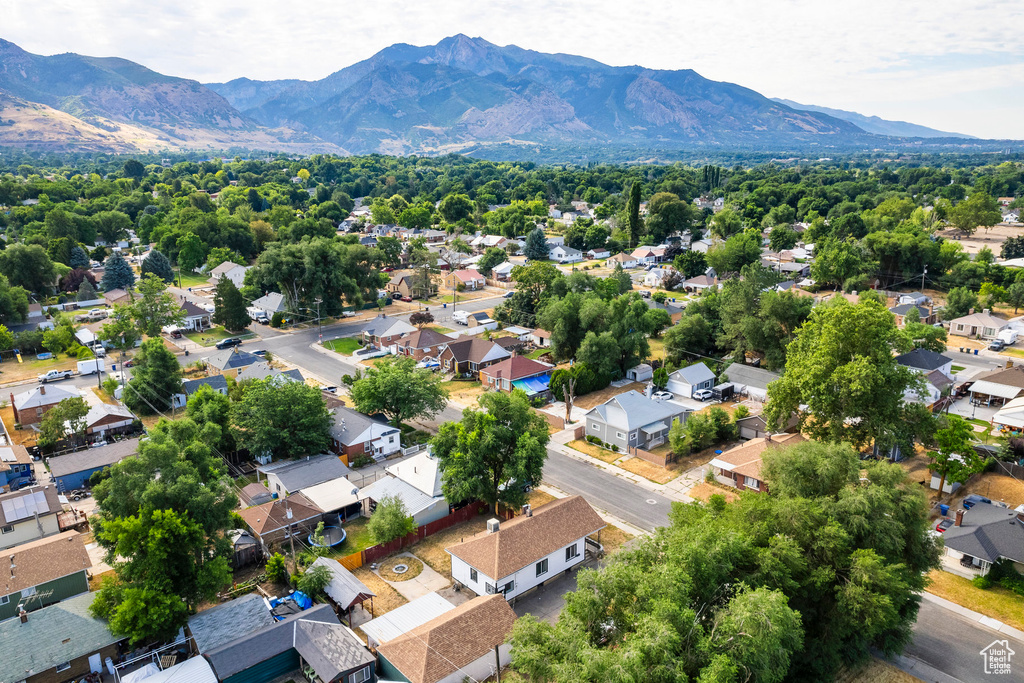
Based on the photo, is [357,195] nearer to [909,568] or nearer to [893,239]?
[893,239]

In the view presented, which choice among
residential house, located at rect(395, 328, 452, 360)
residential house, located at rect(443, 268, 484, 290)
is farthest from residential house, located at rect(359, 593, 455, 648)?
residential house, located at rect(443, 268, 484, 290)

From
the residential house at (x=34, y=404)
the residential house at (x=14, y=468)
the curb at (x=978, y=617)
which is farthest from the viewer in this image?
the residential house at (x=34, y=404)

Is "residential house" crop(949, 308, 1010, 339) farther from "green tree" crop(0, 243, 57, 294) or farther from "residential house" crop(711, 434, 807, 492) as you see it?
"green tree" crop(0, 243, 57, 294)

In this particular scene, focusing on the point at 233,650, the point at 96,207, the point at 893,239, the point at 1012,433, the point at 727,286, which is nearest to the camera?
the point at 233,650

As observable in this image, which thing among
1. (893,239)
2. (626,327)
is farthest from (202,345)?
(893,239)

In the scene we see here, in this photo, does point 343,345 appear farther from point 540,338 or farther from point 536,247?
point 536,247

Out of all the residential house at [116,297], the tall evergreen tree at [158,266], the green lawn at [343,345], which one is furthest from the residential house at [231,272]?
the green lawn at [343,345]

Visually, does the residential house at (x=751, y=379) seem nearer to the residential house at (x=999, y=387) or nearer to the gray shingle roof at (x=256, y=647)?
the residential house at (x=999, y=387)

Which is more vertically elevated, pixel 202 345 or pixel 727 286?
pixel 727 286
